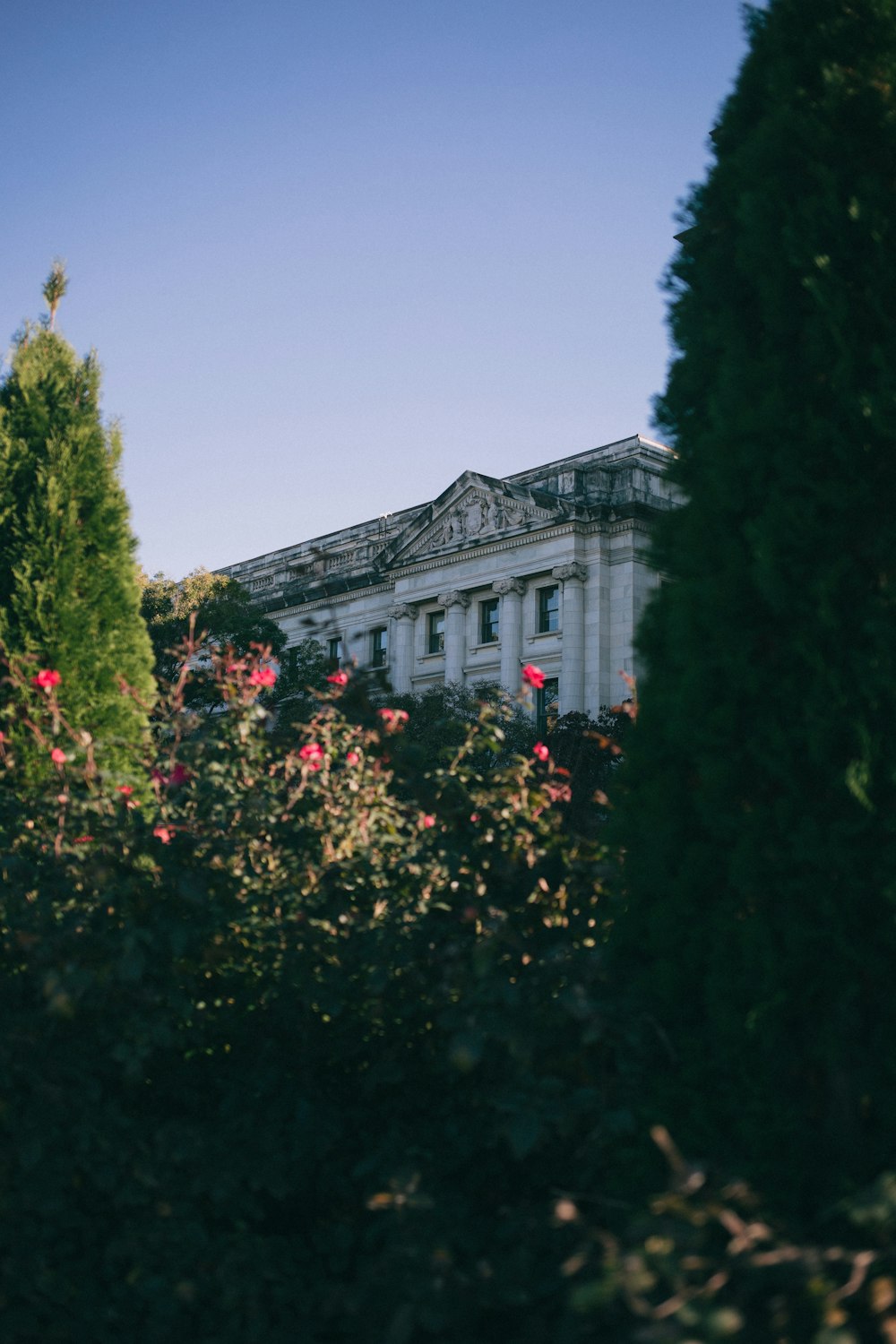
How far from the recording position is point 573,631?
38.8m

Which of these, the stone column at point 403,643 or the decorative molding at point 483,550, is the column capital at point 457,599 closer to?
the decorative molding at point 483,550

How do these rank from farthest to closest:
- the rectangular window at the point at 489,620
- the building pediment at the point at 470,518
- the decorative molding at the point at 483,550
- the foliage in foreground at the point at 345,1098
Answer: the rectangular window at the point at 489,620 < the building pediment at the point at 470,518 < the decorative molding at the point at 483,550 < the foliage in foreground at the point at 345,1098

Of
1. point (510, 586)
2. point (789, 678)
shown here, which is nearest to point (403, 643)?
point (510, 586)

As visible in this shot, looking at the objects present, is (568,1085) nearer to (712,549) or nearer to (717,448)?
(712,549)

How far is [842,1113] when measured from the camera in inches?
118

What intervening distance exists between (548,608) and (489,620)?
3.17m

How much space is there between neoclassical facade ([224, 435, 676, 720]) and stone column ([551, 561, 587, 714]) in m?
0.05

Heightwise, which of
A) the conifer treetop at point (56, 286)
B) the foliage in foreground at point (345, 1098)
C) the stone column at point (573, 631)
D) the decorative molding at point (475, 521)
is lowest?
the foliage in foreground at point (345, 1098)

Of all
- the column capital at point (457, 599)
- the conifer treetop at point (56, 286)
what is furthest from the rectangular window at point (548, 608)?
the conifer treetop at point (56, 286)

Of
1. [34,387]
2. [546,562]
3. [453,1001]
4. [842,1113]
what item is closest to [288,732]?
[453,1001]

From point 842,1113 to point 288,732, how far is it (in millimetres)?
3117

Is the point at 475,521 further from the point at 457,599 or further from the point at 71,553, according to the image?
the point at 71,553

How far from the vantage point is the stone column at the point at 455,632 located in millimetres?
43031

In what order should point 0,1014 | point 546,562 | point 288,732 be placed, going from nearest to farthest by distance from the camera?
point 0,1014, point 288,732, point 546,562
